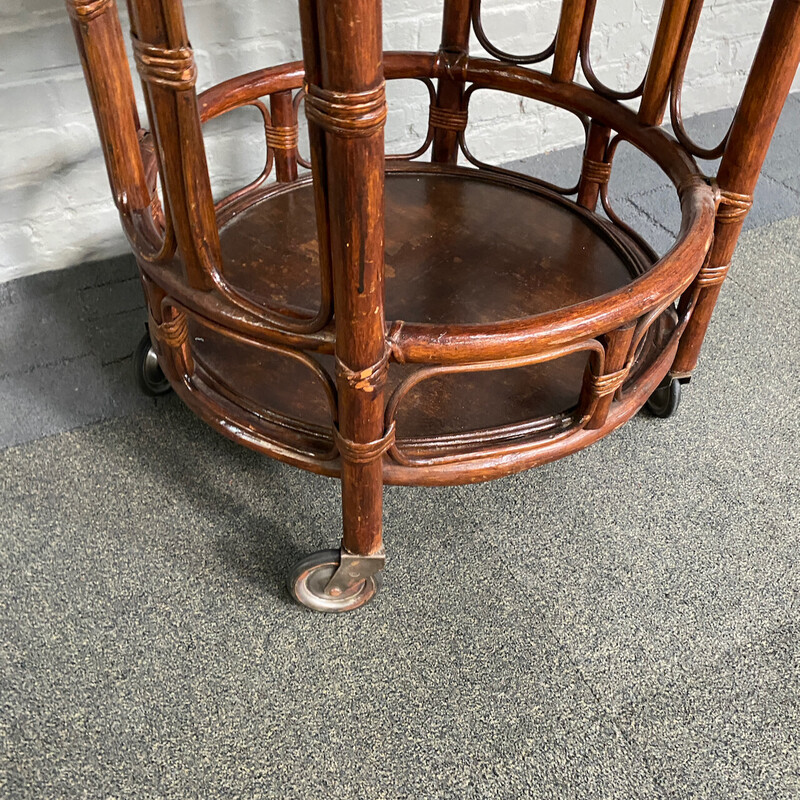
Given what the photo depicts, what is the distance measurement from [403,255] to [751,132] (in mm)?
488

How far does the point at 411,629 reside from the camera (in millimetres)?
963

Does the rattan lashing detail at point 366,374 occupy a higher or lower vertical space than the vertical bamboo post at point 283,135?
higher

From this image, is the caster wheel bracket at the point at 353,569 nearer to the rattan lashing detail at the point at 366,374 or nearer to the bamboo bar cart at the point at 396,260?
the bamboo bar cart at the point at 396,260

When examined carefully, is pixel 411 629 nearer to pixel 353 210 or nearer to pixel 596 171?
pixel 353 210

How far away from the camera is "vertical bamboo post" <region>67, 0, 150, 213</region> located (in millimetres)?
788

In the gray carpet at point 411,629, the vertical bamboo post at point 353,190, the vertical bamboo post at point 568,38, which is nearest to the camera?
the vertical bamboo post at point 353,190

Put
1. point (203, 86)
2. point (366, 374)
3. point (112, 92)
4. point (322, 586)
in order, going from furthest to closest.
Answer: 1. point (203, 86)
2. point (322, 586)
3. point (112, 92)
4. point (366, 374)

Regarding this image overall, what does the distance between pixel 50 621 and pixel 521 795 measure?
0.57 m

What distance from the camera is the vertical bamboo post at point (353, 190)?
1.80ft

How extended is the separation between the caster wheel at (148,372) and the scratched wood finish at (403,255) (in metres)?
0.15

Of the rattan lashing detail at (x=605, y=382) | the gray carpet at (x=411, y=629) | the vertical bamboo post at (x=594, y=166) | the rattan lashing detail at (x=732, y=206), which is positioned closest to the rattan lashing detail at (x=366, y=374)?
the rattan lashing detail at (x=605, y=382)

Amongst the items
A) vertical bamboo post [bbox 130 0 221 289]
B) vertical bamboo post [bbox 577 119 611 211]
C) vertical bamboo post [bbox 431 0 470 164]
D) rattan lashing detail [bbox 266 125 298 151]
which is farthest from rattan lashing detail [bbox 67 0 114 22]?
vertical bamboo post [bbox 577 119 611 211]

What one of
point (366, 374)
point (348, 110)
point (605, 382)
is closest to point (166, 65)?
point (348, 110)

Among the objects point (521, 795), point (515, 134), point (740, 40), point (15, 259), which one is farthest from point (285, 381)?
point (740, 40)
